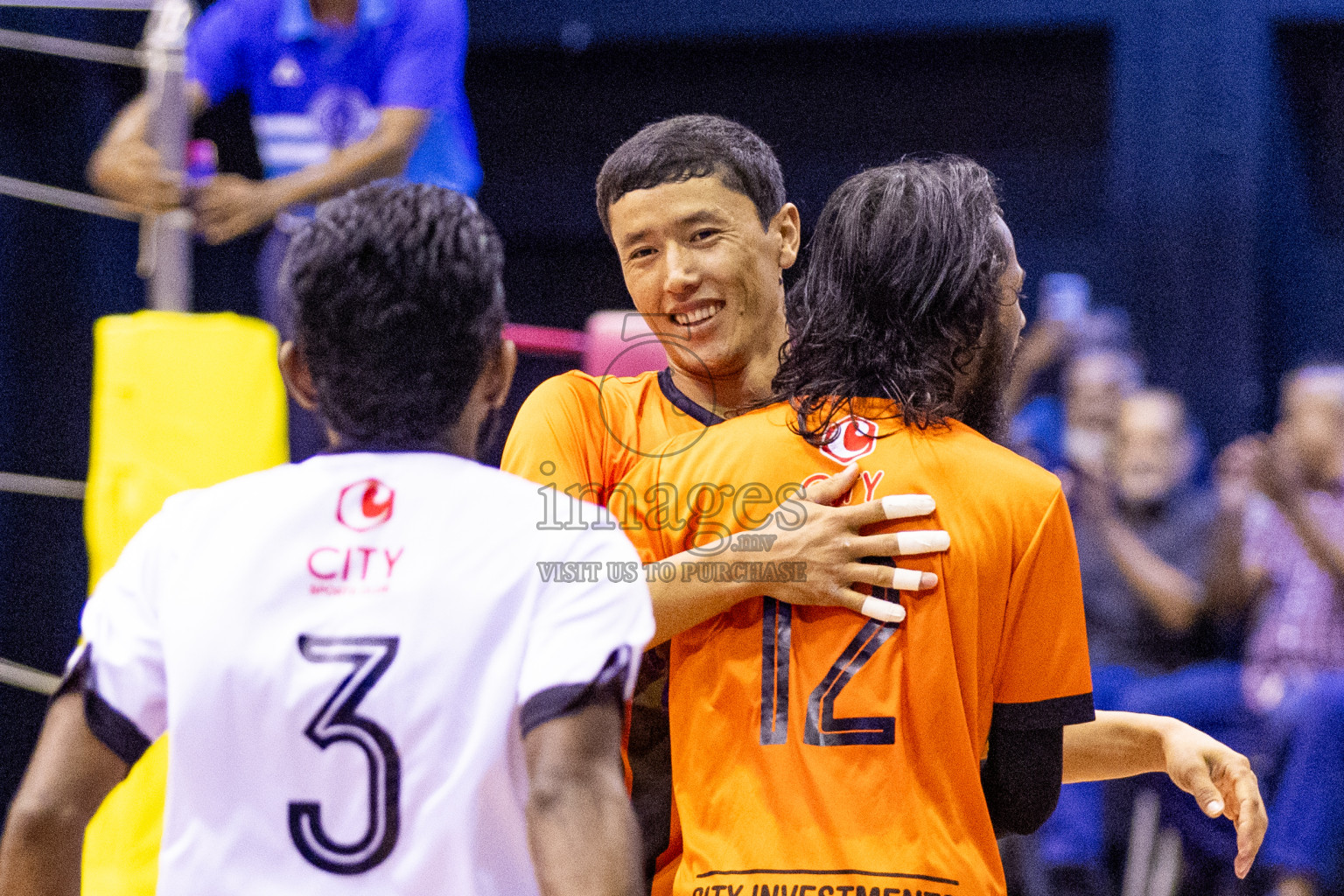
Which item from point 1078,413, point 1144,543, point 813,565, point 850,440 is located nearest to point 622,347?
point 850,440

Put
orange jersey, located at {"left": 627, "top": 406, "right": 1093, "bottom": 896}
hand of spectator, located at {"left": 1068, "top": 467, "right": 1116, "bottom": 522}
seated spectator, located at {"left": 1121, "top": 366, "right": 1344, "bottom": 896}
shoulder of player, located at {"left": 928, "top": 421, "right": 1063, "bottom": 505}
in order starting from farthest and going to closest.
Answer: hand of spectator, located at {"left": 1068, "top": 467, "right": 1116, "bottom": 522}
seated spectator, located at {"left": 1121, "top": 366, "right": 1344, "bottom": 896}
shoulder of player, located at {"left": 928, "top": 421, "right": 1063, "bottom": 505}
orange jersey, located at {"left": 627, "top": 406, "right": 1093, "bottom": 896}

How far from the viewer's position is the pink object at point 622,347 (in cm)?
262

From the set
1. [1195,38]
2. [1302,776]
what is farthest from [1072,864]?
[1195,38]

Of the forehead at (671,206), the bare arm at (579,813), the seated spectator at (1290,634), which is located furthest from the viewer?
the seated spectator at (1290,634)

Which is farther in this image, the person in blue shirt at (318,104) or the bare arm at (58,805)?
the person in blue shirt at (318,104)

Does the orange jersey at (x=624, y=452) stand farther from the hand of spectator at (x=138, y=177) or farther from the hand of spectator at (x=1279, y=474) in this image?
the hand of spectator at (x=1279, y=474)

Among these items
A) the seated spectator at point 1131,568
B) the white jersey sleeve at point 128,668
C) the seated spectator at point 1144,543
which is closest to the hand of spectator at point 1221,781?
the white jersey sleeve at point 128,668

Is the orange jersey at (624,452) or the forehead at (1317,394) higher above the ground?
the forehead at (1317,394)

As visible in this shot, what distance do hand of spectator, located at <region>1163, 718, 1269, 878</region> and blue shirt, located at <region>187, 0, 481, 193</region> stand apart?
2.70 meters

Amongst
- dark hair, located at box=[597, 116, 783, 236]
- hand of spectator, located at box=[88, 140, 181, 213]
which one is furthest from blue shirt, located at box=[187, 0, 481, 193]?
dark hair, located at box=[597, 116, 783, 236]

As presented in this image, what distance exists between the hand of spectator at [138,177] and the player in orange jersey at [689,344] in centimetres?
178

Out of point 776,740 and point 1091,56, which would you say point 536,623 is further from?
point 1091,56

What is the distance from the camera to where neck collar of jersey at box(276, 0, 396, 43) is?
388 cm

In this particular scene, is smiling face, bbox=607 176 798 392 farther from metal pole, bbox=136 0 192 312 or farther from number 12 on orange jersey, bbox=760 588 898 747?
metal pole, bbox=136 0 192 312
